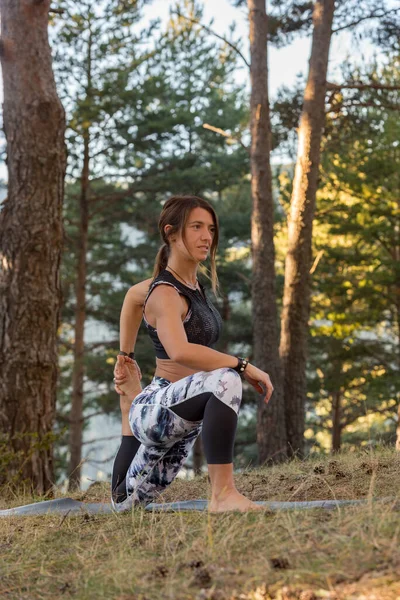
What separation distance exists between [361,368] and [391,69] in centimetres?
735

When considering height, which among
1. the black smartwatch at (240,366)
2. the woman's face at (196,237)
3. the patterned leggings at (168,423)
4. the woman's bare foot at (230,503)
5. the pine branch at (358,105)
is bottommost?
the woman's bare foot at (230,503)

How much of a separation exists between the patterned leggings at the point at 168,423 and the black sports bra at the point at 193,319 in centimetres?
26

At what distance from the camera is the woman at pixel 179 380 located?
3590 mm

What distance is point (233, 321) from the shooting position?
21.5 m

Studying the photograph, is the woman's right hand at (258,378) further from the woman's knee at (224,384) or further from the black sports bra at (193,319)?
the black sports bra at (193,319)

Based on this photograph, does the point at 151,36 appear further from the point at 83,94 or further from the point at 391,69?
the point at 391,69

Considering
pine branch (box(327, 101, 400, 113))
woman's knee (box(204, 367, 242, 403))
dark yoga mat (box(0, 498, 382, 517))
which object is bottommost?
dark yoga mat (box(0, 498, 382, 517))

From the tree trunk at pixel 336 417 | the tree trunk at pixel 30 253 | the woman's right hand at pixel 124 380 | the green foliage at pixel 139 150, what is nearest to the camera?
the woman's right hand at pixel 124 380

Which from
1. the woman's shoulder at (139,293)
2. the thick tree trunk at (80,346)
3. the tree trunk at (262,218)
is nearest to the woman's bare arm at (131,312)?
the woman's shoulder at (139,293)

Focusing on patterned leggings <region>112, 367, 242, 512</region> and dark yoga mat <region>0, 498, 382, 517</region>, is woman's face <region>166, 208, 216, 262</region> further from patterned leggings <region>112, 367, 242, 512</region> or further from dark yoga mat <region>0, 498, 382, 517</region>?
dark yoga mat <region>0, 498, 382, 517</region>

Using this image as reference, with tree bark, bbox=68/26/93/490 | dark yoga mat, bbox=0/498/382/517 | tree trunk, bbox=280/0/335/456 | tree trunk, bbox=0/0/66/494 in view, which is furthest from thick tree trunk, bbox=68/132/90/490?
dark yoga mat, bbox=0/498/382/517

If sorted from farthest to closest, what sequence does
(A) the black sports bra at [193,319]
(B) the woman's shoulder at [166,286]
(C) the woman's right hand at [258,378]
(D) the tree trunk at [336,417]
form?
(D) the tree trunk at [336,417] → (A) the black sports bra at [193,319] → (B) the woman's shoulder at [166,286] → (C) the woman's right hand at [258,378]

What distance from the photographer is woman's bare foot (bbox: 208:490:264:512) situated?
350 centimetres

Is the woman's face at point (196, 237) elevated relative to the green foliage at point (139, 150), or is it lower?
lower
